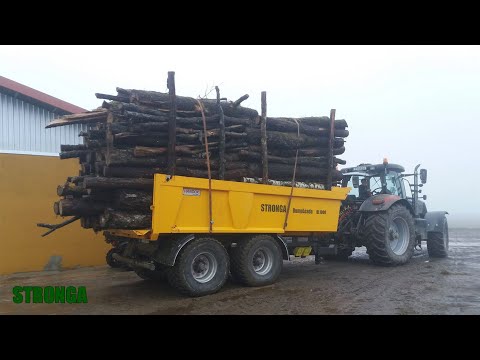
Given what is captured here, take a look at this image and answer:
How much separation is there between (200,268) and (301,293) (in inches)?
71.5

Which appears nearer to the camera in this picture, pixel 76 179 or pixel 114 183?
pixel 114 183

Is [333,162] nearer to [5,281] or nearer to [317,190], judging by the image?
[317,190]

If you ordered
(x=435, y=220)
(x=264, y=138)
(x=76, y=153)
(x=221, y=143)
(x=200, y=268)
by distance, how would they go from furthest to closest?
1. (x=435, y=220)
2. (x=264, y=138)
3. (x=76, y=153)
4. (x=221, y=143)
5. (x=200, y=268)

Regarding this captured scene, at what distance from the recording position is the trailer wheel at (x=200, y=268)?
24.8 ft

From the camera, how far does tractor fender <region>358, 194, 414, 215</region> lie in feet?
36.3

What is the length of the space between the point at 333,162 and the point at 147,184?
4.32 m

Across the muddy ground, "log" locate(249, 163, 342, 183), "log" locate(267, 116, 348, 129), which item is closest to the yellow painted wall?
the muddy ground

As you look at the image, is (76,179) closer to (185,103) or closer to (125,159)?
(125,159)

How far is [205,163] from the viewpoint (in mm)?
8219

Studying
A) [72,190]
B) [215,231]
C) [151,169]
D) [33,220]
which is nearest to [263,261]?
[215,231]

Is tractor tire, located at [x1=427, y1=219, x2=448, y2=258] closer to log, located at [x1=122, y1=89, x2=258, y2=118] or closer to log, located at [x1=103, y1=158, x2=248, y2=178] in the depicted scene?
log, located at [x1=122, y1=89, x2=258, y2=118]

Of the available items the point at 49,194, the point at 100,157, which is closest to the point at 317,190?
the point at 100,157

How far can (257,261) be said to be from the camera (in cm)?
880

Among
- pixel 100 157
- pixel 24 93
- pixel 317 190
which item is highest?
pixel 24 93
